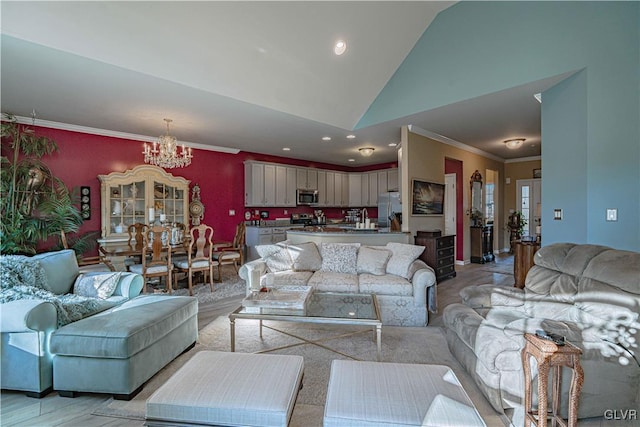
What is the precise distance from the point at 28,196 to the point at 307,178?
5705mm

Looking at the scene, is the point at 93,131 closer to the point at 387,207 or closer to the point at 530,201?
the point at 387,207

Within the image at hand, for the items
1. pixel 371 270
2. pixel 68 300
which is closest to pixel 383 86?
pixel 371 270

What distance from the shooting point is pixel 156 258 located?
419cm

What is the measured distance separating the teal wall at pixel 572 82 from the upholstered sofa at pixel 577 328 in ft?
3.20

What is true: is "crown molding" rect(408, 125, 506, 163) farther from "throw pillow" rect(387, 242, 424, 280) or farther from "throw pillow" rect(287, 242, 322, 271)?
"throw pillow" rect(287, 242, 322, 271)

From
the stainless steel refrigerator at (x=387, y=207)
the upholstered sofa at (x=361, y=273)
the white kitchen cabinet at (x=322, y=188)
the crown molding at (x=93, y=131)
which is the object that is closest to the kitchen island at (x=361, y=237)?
the upholstered sofa at (x=361, y=273)

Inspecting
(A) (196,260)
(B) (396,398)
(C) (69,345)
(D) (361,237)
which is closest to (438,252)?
(D) (361,237)

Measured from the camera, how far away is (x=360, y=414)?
1.26 m

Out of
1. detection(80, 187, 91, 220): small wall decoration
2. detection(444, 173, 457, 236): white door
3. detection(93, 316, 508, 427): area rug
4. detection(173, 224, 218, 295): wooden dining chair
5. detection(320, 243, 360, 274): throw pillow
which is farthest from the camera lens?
detection(444, 173, 457, 236): white door

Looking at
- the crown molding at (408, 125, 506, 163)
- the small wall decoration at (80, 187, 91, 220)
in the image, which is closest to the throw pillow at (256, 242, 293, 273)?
the crown molding at (408, 125, 506, 163)

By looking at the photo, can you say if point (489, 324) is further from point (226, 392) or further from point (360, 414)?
point (226, 392)

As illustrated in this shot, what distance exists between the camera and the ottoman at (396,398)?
1.23 metres

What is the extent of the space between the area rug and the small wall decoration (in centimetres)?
349

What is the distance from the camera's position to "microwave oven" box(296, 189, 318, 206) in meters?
8.23
